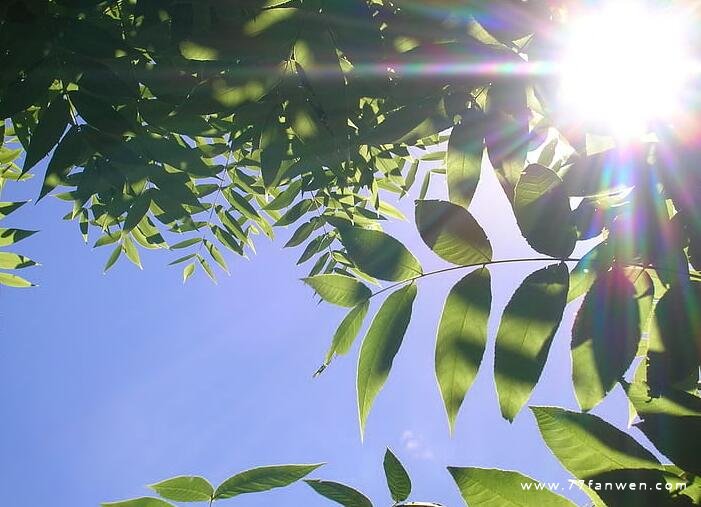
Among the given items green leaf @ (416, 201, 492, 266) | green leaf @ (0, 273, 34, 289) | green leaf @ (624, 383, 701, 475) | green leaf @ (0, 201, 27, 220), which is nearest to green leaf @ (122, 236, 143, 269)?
green leaf @ (0, 273, 34, 289)

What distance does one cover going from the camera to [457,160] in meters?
1.29

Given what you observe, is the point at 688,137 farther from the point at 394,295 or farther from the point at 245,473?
the point at 245,473

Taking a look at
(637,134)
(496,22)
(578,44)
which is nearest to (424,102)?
(496,22)

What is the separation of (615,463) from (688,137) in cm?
58

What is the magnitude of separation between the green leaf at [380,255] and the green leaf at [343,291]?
0.26ft

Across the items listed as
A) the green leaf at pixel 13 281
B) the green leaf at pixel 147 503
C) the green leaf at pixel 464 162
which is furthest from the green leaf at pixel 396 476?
the green leaf at pixel 13 281

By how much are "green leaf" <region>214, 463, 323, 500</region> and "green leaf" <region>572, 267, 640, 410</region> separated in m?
0.47

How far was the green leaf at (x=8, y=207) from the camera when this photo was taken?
2.50 m

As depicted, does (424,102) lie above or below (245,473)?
above

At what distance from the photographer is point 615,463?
0.78 meters

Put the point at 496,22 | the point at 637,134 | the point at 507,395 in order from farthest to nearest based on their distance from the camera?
the point at 496,22 → the point at 637,134 → the point at 507,395

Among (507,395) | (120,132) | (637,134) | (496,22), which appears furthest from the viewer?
(120,132)

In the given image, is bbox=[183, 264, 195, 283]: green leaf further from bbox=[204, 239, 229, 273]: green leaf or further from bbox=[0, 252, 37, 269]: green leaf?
bbox=[0, 252, 37, 269]: green leaf

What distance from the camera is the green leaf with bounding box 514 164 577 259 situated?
3.31ft
